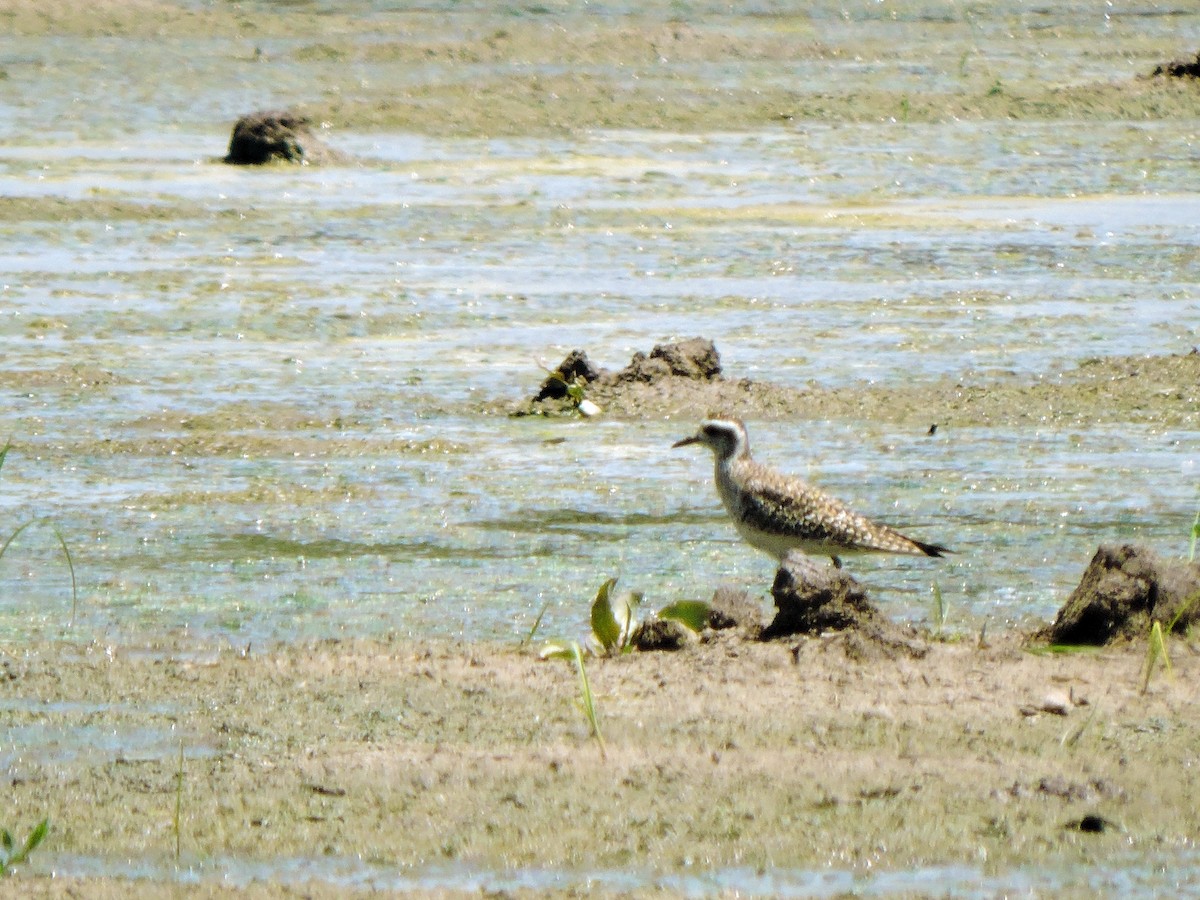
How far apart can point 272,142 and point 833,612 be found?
11.4 meters

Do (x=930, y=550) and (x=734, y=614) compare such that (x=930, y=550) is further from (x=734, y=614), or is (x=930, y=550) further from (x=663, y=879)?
(x=663, y=879)

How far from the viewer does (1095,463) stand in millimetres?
9344

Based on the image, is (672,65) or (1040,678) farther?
(672,65)

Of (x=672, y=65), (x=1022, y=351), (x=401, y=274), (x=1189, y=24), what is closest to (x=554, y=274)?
(x=401, y=274)

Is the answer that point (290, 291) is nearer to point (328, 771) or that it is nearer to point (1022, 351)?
point (1022, 351)

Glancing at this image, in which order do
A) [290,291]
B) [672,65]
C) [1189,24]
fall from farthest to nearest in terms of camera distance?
1. [1189,24]
2. [672,65]
3. [290,291]

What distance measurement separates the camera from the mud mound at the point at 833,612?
642 cm

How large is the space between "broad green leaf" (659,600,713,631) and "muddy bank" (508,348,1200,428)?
342 cm

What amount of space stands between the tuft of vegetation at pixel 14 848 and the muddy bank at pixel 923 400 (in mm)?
5522

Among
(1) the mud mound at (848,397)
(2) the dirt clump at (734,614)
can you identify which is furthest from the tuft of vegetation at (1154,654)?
(1) the mud mound at (848,397)

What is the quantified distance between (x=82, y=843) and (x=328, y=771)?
2.15 feet

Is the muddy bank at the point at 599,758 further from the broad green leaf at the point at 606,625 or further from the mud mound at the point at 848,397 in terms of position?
the mud mound at the point at 848,397

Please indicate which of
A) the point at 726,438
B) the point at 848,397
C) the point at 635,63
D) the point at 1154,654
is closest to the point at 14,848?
the point at 1154,654

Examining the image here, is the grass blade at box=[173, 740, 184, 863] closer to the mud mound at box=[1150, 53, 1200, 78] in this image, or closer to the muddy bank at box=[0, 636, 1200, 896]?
the muddy bank at box=[0, 636, 1200, 896]
